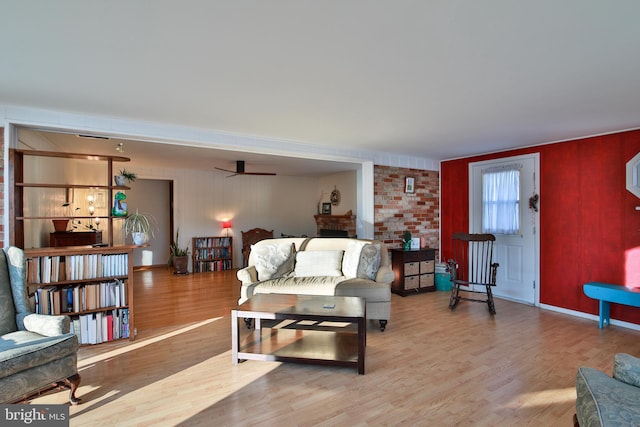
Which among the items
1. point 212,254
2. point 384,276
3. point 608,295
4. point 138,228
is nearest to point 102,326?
point 138,228

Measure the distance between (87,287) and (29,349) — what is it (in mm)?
1357

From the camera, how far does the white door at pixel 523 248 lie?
4.64m

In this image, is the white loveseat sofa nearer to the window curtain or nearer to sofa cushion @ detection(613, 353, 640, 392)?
sofa cushion @ detection(613, 353, 640, 392)

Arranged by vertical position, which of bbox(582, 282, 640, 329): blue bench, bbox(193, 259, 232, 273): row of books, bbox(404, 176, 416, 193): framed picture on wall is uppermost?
bbox(404, 176, 416, 193): framed picture on wall

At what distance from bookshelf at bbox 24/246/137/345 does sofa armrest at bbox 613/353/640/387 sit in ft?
12.9

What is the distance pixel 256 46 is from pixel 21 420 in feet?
8.22

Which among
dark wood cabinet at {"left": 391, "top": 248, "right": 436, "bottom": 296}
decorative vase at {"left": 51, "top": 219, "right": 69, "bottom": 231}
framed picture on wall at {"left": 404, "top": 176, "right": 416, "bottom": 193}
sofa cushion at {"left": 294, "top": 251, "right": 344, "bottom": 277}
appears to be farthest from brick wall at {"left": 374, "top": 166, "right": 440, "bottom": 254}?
decorative vase at {"left": 51, "top": 219, "right": 69, "bottom": 231}

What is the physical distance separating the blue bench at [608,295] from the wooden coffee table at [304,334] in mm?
2921

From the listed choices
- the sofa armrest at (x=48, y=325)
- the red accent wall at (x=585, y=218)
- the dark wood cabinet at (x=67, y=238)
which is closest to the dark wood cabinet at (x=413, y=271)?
the red accent wall at (x=585, y=218)

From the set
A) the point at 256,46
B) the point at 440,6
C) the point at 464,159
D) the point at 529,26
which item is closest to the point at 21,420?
the point at 256,46

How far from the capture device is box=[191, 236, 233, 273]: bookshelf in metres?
7.28

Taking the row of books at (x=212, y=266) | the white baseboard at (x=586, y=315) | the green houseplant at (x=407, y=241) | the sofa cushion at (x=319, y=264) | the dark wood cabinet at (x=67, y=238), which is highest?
the dark wood cabinet at (x=67, y=238)

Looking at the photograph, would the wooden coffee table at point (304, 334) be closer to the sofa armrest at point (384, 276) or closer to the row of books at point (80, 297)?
the sofa armrest at point (384, 276)

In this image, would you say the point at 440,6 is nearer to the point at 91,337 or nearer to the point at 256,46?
the point at 256,46
